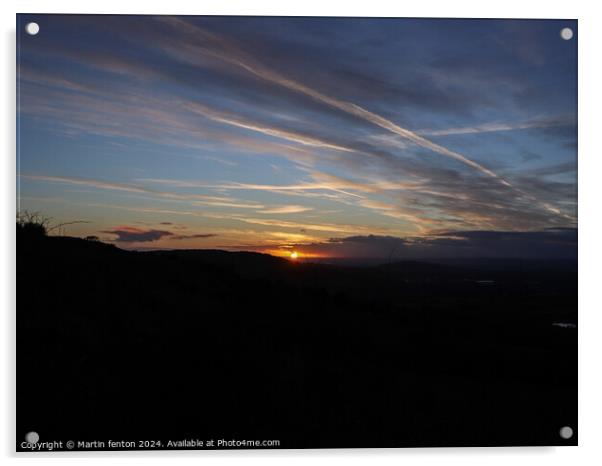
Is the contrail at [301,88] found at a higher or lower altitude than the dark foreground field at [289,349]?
higher

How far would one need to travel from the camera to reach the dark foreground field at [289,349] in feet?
10.5

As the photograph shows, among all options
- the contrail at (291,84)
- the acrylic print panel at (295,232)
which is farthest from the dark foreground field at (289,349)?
the contrail at (291,84)

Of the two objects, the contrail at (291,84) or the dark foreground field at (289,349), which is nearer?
the dark foreground field at (289,349)

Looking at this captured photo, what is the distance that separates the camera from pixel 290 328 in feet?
11.1

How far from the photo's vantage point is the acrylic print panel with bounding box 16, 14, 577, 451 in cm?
323

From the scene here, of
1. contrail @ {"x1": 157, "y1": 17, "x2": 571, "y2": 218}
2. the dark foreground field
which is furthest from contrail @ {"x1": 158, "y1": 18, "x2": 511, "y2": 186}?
the dark foreground field

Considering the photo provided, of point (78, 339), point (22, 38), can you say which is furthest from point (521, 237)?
point (22, 38)

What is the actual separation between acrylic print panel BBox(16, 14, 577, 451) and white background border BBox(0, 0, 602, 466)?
73 mm

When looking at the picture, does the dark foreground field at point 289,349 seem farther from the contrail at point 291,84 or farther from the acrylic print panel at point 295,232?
the contrail at point 291,84
